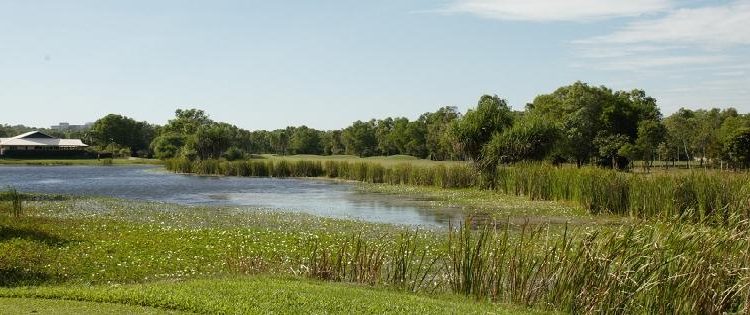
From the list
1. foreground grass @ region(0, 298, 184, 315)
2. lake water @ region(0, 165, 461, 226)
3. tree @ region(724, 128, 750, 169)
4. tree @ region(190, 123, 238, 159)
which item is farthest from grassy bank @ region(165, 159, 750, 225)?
tree @ region(190, 123, 238, 159)

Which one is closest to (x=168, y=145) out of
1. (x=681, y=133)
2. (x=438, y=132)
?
(x=438, y=132)

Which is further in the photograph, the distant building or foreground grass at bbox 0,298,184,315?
the distant building

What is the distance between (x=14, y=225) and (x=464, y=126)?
33.1 metres

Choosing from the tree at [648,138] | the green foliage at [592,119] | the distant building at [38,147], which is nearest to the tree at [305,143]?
the distant building at [38,147]

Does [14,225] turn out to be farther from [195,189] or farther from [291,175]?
[291,175]

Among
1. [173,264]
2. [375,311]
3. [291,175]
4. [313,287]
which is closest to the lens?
[375,311]

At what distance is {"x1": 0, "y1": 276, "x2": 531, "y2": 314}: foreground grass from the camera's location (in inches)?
403

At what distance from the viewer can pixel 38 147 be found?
4786 inches

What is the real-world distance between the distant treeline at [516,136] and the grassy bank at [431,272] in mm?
26083

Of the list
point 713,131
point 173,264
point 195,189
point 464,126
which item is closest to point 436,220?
point 173,264

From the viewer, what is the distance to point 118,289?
11.6 m

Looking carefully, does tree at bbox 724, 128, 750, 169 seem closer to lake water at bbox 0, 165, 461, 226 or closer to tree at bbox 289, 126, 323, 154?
lake water at bbox 0, 165, 461, 226

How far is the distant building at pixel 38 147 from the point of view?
112188mm

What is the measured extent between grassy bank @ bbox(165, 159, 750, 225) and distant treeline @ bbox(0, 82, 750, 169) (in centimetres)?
341
